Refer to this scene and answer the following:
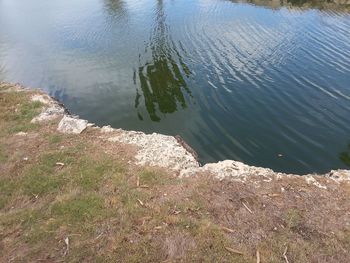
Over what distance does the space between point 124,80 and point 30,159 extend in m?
14.5

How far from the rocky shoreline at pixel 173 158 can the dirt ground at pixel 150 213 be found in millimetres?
385

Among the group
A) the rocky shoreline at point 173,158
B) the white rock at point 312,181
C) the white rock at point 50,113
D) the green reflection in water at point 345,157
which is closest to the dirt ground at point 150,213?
the white rock at point 312,181

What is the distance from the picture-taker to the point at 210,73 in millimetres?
29562

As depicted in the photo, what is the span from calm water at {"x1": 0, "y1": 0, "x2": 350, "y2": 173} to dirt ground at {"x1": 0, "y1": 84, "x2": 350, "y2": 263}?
4.87 metres

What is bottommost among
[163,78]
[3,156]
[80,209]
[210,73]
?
[163,78]

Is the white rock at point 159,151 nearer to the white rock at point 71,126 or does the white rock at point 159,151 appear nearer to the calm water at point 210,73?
the white rock at point 71,126

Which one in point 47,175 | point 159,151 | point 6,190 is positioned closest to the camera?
point 6,190

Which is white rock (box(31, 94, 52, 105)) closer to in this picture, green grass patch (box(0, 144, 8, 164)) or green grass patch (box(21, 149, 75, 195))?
green grass patch (box(0, 144, 8, 164))

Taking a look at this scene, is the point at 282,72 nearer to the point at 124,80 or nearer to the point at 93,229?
the point at 124,80

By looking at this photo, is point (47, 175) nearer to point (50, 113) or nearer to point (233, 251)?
point (50, 113)

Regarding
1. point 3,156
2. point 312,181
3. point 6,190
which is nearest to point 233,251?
point 312,181

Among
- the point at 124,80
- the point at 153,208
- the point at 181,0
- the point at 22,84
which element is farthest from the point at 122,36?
the point at 153,208

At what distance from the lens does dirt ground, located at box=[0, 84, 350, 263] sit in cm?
1179

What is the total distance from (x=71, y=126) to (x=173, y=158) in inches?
266
